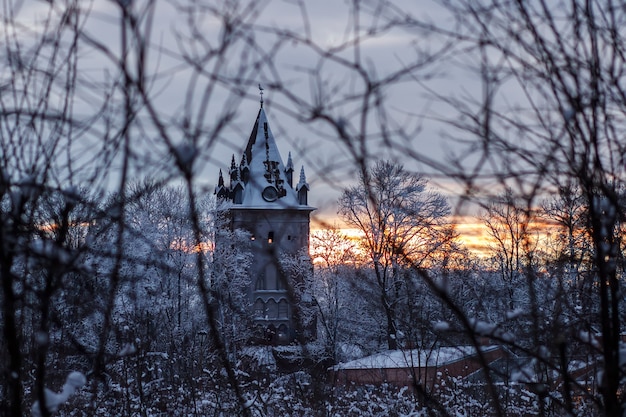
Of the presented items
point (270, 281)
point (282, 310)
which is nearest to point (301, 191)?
point (270, 281)

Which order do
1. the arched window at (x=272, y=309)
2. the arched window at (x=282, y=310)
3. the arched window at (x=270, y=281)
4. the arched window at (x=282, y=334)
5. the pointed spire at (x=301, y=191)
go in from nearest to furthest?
the arched window at (x=282, y=334) < the arched window at (x=272, y=309) < the arched window at (x=282, y=310) < the arched window at (x=270, y=281) < the pointed spire at (x=301, y=191)

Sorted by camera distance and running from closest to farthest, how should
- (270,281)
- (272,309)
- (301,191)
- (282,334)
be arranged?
(282,334) → (272,309) → (270,281) → (301,191)

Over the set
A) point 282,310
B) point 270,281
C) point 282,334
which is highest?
point 270,281

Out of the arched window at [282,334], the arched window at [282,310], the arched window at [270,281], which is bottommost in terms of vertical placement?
the arched window at [282,334]

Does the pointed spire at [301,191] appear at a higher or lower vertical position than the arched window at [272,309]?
higher

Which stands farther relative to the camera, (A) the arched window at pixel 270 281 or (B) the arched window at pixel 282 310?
(A) the arched window at pixel 270 281

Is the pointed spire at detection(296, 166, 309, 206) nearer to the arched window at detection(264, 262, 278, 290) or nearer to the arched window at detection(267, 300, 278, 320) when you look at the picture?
the arched window at detection(264, 262, 278, 290)

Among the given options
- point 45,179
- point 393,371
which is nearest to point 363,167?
point 45,179

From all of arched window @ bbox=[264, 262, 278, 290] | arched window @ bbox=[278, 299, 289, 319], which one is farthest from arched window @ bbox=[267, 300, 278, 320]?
arched window @ bbox=[264, 262, 278, 290]

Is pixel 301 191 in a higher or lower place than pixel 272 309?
higher

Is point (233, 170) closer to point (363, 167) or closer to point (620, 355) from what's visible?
point (363, 167)

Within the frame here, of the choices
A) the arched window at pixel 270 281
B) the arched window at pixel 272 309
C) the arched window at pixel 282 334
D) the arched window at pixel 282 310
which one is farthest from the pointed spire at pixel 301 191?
the arched window at pixel 282 334

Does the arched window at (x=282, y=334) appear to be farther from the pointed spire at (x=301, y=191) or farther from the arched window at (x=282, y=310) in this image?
the pointed spire at (x=301, y=191)

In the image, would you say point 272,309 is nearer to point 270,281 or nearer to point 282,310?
point 282,310
